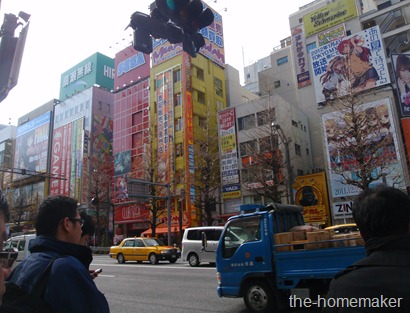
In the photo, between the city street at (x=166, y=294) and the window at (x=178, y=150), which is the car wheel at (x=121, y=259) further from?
the window at (x=178, y=150)

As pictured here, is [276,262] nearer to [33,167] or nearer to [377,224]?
[377,224]

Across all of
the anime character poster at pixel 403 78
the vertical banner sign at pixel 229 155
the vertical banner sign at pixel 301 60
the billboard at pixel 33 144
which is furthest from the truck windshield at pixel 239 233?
the billboard at pixel 33 144

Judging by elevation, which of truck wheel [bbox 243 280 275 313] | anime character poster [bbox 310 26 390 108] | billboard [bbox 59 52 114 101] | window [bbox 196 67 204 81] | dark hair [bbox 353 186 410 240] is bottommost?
truck wheel [bbox 243 280 275 313]

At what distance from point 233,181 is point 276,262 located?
1097 inches

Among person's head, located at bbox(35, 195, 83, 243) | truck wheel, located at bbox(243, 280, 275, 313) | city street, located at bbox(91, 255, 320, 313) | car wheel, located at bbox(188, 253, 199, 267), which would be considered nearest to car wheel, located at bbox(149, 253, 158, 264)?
car wheel, located at bbox(188, 253, 199, 267)

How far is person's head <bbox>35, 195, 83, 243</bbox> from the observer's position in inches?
92.6

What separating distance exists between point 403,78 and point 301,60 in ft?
43.2

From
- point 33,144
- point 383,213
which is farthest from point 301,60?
point 33,144

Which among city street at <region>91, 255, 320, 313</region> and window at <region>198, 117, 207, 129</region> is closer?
city street at <region>91, 255, 320, 313</region>

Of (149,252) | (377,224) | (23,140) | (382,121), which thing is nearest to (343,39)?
(382,121)

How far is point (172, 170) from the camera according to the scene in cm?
3706

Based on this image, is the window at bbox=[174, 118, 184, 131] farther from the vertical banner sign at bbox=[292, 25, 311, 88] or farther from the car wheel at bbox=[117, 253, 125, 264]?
the car wheel at bbox=[117, 253, 125, 264]

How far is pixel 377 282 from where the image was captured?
1.62 m

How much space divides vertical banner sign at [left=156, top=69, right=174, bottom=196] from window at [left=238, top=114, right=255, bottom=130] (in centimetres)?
785
